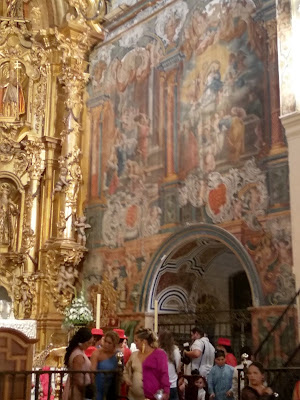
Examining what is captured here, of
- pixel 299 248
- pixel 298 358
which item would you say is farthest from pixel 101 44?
pixel 298 358

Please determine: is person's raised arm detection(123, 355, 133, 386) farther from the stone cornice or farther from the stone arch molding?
the stone cornice

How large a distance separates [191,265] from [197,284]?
2.36 feet

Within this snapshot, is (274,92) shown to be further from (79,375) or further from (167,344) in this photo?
(79,375)

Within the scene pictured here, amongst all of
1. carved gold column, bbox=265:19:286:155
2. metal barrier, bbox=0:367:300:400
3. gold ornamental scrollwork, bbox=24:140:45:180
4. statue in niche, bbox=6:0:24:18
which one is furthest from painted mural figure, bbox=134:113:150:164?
metal barrier, bbox=0:367:300:400

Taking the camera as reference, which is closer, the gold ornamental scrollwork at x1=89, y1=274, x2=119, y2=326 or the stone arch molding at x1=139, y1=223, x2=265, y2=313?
the stone arch molding at x1=139, y1=223, x2=265, y2=313

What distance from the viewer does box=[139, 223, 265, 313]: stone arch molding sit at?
37.5 feet

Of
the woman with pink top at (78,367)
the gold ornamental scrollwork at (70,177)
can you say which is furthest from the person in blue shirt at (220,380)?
the gold ornamental scrollwork at (70,177)

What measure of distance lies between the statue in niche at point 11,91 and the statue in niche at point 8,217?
2.06 meters

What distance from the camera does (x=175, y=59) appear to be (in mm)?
14211

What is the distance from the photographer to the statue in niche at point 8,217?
648 inches

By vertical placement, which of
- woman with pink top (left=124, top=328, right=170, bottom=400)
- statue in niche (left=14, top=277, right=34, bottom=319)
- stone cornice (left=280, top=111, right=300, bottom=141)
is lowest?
woman with pink top (left=124, top=328, right=170, bottom=400)

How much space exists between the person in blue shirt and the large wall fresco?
2.81 metres

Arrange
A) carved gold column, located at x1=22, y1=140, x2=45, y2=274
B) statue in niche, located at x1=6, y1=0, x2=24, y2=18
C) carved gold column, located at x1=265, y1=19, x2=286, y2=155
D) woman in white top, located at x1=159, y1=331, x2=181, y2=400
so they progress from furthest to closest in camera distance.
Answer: statue in niche, located at x1=6, y1=0, x2=24, y2=18 < carved gold column, located at x1=22, y1=140, x2=45, y2=274 < carved gold column, located at x1=265, y1=19, x2=286, y2=155 < woman in white top, located at x1=159, y1=331, x2=181, y2=400

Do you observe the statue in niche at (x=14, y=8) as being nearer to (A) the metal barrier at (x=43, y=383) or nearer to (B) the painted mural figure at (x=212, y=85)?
(B) the painted mural figure at (x=212, y=85)
